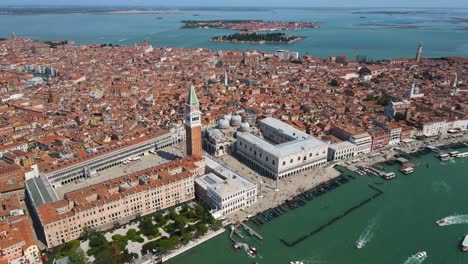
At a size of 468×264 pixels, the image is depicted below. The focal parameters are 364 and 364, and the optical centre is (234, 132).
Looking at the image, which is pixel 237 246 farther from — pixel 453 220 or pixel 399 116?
pixel 399 116

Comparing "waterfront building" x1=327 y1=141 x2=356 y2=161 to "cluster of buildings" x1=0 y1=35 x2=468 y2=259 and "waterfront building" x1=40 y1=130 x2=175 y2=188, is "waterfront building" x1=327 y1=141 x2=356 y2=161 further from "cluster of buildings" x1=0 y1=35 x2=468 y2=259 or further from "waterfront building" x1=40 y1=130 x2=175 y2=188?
"waterfront building" x1=40 y1=130 x2=175 y2=188

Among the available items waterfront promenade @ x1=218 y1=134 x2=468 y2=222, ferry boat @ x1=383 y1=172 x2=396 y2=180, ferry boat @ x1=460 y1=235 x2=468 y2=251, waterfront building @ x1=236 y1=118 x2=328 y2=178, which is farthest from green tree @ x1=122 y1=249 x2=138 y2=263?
ferry boat @ x1=383 y1=172 x2=396 y2=180

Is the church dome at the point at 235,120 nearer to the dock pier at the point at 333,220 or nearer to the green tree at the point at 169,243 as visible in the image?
the dock pier at the point at 333,220

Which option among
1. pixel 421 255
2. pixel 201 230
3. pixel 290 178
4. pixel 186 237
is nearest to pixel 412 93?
pixel 290 178

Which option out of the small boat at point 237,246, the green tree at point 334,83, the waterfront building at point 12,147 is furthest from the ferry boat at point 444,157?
the waterfront building at point 12,147

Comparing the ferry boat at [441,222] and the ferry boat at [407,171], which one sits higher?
the ferry boat at [407,171]

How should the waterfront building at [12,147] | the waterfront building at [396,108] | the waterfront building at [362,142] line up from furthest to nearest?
the waterfront building at [396,108]
the waterfront building at [362,142]
the waterfront building at [12,147]

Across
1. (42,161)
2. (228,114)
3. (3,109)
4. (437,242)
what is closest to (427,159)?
(437,242)
